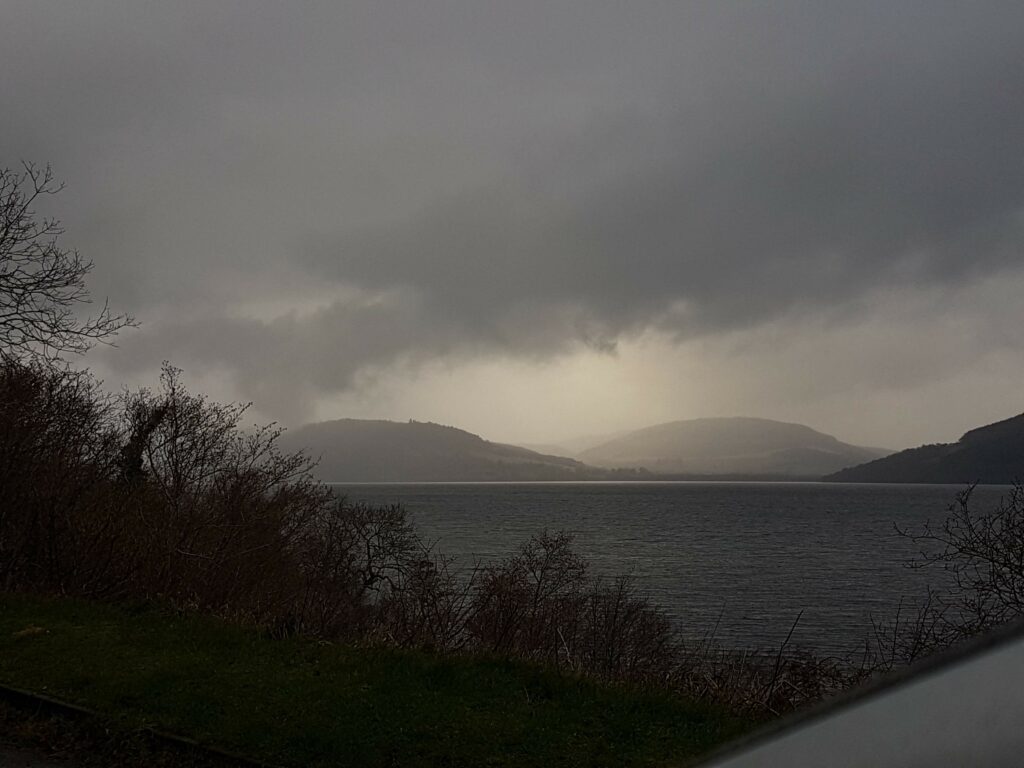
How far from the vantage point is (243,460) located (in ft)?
66.1

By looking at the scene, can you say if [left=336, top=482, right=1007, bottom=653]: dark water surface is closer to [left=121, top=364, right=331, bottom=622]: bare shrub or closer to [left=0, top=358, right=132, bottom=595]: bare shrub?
[left=121, top=364, right=331, bottom=622]: bare shrub

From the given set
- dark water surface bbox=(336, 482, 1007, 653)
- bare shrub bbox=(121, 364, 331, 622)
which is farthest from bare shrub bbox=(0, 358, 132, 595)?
dark water surface bbox=(336, 482, 1007, 653)

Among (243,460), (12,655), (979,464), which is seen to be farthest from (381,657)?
(979,464)

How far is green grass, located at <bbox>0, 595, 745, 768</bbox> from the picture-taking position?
6742mm

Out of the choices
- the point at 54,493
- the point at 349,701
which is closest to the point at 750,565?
the point at 54,493

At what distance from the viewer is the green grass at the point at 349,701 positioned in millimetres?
6742

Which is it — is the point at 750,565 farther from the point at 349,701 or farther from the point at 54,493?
the point at 349,701

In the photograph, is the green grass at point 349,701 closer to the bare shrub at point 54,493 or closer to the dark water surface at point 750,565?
the bare shrub at point 54,493

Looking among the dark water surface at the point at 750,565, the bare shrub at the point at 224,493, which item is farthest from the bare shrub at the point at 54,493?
the dark water surface at the point at 750,565

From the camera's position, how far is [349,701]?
25.3ft

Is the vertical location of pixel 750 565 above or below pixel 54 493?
below

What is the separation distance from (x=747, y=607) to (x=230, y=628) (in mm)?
31059

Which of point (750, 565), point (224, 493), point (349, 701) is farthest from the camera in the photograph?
point (750, 565)

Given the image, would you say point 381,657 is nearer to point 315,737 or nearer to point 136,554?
point 315,737
